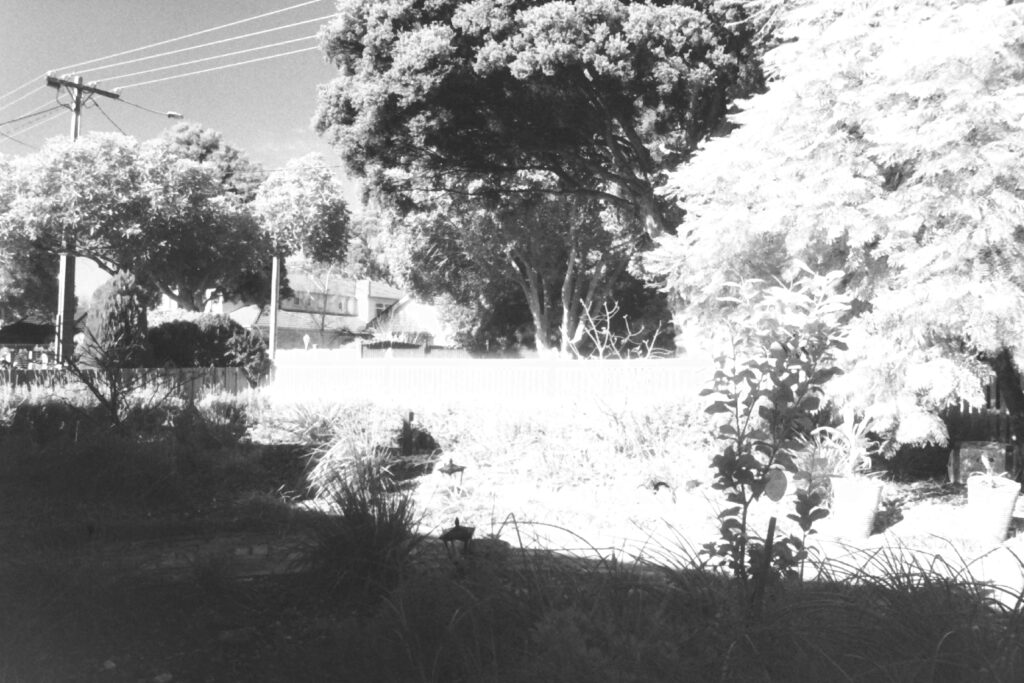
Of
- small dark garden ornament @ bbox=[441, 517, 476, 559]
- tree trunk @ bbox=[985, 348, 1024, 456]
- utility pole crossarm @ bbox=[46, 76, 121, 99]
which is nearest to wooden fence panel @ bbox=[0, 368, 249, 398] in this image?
utility pole crossarm @ bbox=[46, 76, 121, 99]

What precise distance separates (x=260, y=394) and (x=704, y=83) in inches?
361

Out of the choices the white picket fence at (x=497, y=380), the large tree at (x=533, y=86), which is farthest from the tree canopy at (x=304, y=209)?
the white picket fence at (x=497, y=380)

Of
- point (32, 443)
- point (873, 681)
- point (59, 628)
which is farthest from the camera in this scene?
point (32, 443)

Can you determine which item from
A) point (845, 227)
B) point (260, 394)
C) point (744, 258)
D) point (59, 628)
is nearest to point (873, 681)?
point (59, 628)


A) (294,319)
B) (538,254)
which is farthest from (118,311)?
(294,319)

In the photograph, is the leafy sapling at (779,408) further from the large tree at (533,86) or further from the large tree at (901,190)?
the large tree at (533,86)

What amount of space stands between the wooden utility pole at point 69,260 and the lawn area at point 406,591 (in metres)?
2.56

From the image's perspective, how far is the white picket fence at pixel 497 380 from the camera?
11.0 metres

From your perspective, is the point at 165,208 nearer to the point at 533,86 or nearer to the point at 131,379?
the point at 533,86

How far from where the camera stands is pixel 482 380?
15461mm

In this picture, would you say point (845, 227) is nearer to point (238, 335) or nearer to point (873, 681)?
point (873, 681)

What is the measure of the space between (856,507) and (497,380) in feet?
28.5

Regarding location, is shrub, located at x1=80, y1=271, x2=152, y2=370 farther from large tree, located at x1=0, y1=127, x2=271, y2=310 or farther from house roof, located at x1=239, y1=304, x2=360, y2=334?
house roof, located at x1=239, y1=304, x2=360, y2=334

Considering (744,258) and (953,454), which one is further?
(953,454)
